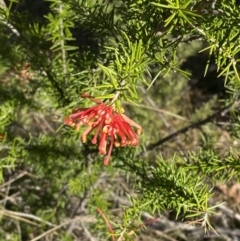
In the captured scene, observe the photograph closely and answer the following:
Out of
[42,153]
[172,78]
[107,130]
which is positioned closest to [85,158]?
[42,153]

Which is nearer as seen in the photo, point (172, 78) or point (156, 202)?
point (156, 202)

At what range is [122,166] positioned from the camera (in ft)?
4.62

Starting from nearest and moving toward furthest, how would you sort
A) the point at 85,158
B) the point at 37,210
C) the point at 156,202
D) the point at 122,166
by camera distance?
1. the point at 156,202
2. the point at 122,166
3. the point at 85,158
4. the point at 37,210

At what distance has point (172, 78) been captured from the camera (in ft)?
11.1

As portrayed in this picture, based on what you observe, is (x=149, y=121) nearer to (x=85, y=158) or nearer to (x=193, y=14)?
(x=85, y=158)

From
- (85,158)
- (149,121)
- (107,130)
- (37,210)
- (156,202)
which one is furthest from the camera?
(149,121)

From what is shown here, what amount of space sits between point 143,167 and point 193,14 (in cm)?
64

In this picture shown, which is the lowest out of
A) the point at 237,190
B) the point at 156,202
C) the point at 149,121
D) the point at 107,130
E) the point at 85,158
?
the point at 237,190

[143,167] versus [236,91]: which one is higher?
[236,91]

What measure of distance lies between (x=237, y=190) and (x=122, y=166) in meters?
2.06

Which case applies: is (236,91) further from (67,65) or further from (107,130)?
(107,130)

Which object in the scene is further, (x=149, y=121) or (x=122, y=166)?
(x=149, y=121)

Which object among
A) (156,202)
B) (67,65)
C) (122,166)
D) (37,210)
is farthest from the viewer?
(37,210)

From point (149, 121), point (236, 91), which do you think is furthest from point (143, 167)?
point (149, 121)
